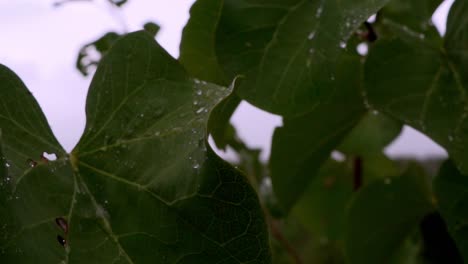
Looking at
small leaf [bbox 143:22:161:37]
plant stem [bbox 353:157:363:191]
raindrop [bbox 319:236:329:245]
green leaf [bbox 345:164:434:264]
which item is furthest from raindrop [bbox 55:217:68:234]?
raindrop [bbox 319:236:329:245]

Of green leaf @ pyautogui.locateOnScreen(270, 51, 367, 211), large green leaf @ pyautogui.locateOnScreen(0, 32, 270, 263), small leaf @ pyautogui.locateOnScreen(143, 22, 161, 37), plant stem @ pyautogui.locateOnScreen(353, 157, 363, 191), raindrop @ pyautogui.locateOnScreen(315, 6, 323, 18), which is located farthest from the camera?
plant stem @ pyautogui.locateOnScreen(353, 157, 363, 191)

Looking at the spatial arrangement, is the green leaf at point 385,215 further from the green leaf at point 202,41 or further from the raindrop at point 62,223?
the raindrop at point 62,223

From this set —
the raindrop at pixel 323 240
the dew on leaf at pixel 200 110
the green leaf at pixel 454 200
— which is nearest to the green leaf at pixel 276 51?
the dew on leaf at pixel 200 110

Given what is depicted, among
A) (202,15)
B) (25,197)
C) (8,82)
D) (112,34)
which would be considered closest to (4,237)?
(25,197)

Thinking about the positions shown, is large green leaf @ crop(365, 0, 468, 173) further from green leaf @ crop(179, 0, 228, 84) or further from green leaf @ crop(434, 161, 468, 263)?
green leaf @ crop(179, 0, 228, 84)

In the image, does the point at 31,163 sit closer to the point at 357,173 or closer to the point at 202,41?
the point at 202,41

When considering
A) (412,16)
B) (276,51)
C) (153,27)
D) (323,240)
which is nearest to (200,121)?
(276,51)

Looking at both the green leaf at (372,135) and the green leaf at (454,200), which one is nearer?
the green leaf at (454,200)
